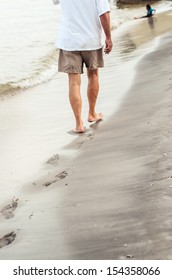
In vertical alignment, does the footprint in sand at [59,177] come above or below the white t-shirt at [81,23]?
below

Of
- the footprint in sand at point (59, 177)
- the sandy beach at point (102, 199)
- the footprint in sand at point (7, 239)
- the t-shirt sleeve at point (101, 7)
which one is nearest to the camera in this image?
the sandy beach at point (102, 199)

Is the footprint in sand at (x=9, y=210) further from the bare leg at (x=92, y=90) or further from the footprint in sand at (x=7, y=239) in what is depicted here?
the bare leg at (x=92, y=90)

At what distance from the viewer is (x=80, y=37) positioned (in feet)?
16.0

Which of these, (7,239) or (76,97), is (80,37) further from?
(7,239)

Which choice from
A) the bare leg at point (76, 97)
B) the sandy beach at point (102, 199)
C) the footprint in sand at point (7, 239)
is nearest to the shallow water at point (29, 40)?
the bare leg at point (76, 97)

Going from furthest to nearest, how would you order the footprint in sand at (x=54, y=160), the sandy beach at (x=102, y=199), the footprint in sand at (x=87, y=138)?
the footprint in sand at (x=87, y=138)
the footprint in sand at (x=54, y=160)
the sandy beach at (x=102, y=199)

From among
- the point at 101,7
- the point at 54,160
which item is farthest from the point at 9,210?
the point at 101,7

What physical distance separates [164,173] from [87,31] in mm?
2259

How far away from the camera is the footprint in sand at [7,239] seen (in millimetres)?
2857

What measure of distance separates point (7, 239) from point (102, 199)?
Answer: 612 millimetres

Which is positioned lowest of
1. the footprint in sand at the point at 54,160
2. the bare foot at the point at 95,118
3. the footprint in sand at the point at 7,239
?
the bare foot at the point at 95,118

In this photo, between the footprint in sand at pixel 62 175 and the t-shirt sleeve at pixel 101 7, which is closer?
the footprint in sand at pixel 62 175

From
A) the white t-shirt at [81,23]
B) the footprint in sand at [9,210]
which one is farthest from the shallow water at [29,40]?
the footprint in sand at [9,210]

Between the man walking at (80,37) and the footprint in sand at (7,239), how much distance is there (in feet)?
7.24
